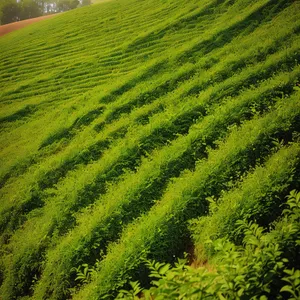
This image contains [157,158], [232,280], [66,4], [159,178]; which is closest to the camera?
[232,280]

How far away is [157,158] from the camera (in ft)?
28.6

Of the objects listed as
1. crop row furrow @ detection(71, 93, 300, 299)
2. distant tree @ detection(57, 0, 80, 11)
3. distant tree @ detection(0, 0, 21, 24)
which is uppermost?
distant tree @ detection(57, 0, 80, 11)

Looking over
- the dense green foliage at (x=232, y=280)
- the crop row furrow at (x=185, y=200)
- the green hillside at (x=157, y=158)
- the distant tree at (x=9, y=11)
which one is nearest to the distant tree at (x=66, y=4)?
the distant tree at (x=9, y=11)

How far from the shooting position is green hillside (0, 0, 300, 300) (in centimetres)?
612

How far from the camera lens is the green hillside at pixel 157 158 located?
6121 millimetres

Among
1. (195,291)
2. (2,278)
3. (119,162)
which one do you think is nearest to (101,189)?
(119,162)

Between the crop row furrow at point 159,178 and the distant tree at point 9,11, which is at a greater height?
the distant tree at point 9,11

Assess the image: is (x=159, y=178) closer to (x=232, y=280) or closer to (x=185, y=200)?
(x=185, y=200)

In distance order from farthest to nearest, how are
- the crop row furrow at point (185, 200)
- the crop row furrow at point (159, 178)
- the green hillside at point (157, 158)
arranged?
the crop row furrow at point (159, 178) < the crop row furrow at point (185, 200) < the green hillside at point (157, 158)

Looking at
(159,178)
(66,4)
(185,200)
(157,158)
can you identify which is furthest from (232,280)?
(66,4)

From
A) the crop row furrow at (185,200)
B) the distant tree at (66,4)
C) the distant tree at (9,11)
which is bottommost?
the crop row furrow at (185,200)

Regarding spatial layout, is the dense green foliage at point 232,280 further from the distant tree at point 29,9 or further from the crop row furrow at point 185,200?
the distant tree at point 29,9

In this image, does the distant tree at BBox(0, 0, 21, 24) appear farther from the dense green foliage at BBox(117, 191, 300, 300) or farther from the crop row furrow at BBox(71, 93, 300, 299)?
the dense green foliage at BBox(117, 191, 300, 300)

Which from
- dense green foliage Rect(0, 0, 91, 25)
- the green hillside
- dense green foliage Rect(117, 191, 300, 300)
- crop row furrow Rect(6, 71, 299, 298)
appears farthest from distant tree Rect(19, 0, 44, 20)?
dense green foliage Rect(117, 191, 300, 300)
